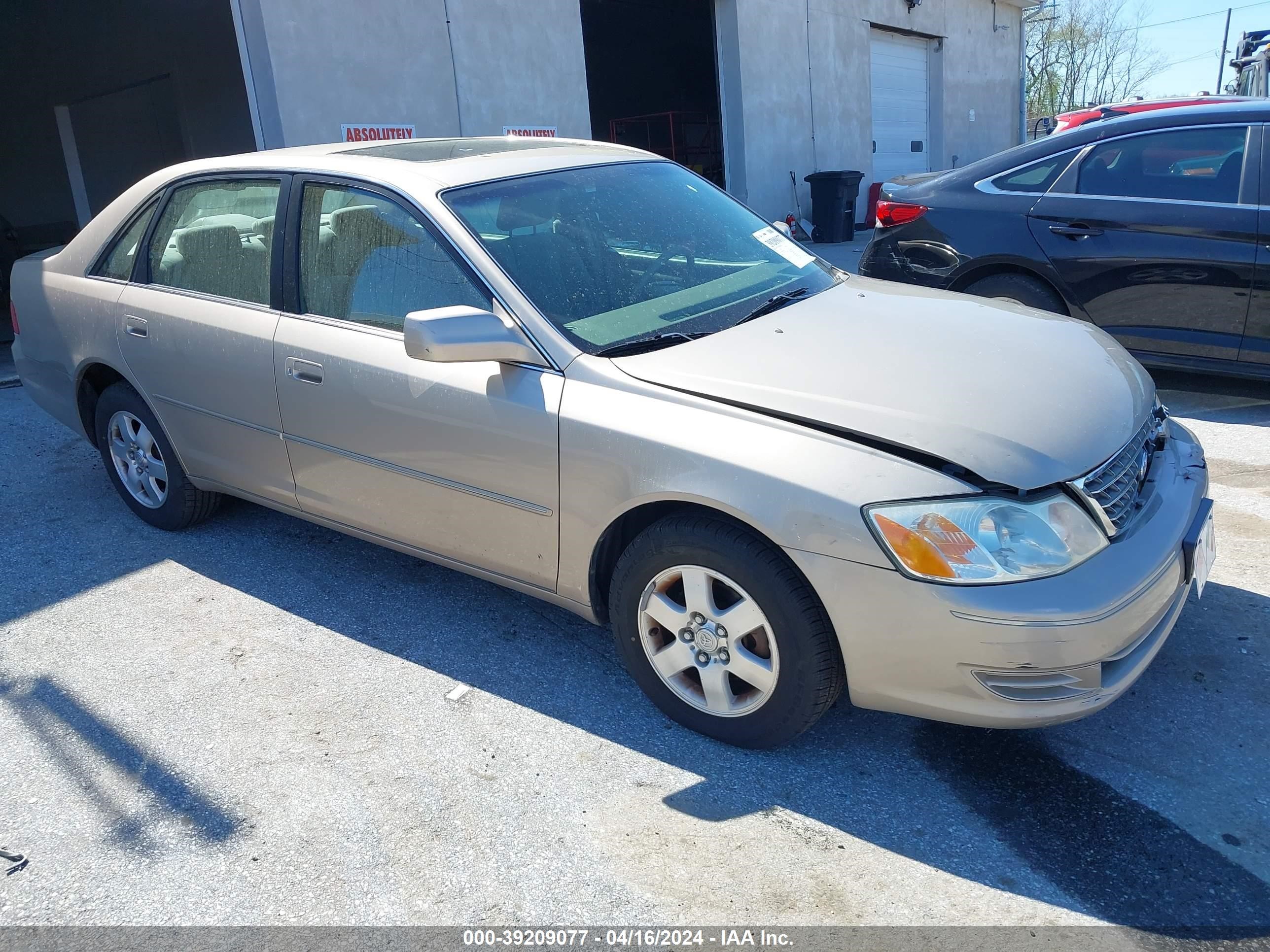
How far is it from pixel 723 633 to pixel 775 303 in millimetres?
1205

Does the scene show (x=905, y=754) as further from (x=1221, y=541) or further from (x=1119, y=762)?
(x=1221, y=541)

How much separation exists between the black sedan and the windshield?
7.67 feet

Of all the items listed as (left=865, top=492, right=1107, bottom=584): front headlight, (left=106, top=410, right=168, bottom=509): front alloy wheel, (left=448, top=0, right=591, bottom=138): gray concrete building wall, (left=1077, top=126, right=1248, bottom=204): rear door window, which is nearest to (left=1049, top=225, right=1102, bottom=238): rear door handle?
(left=1077, top=126, right=1248, bottom=204): rear door window

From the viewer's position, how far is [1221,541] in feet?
12.8

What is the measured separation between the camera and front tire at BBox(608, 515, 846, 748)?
2.55 meters

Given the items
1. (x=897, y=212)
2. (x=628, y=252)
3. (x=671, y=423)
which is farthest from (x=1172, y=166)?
(x=671, y=423)

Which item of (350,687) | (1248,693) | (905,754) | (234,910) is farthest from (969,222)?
(234,910)

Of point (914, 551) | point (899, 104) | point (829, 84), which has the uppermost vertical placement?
point (829, 84)

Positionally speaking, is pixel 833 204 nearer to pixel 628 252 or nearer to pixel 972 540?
pixel 628 252

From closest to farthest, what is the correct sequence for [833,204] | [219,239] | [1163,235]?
[219,239]
[1163,235]
[833,204]

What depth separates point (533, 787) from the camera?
2.73m


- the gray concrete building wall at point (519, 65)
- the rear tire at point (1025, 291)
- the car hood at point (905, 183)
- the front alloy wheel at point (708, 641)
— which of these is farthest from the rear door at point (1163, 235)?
the gray concrete building wall at point (519, 65)

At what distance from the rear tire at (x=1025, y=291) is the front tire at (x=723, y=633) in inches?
146

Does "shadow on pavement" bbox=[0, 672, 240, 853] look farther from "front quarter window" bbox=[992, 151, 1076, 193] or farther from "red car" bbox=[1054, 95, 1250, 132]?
"red car" bbox=[1054, 95, 1250, 132]
